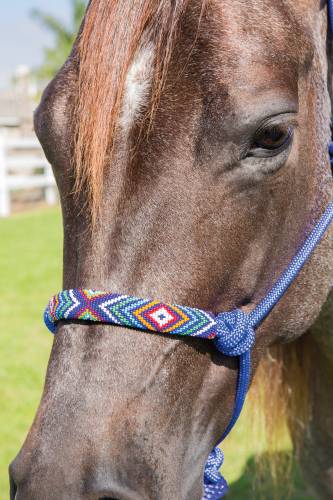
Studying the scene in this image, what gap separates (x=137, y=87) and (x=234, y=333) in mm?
641

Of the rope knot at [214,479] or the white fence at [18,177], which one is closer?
the rope knot at [214,479]

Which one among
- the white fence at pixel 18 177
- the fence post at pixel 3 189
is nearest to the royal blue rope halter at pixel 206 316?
the white fence at pixel 18 177

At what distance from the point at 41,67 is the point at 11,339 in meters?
17.9

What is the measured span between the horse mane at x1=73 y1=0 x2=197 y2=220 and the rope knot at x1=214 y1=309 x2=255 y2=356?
1.33 feet

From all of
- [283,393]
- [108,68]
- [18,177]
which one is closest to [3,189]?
[18,177]

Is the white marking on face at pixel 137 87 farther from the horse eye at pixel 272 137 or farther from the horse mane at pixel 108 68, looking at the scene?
the horse eye at pixel 272 137

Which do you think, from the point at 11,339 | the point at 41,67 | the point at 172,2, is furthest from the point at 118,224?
the point at 41,67

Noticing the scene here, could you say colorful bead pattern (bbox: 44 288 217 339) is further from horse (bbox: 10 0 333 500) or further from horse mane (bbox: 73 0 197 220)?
horse mane (bbox: 73 0 197 220)

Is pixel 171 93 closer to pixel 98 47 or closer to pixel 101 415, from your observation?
pixel 98 47

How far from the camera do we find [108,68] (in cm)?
155

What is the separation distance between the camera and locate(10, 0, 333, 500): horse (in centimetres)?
140

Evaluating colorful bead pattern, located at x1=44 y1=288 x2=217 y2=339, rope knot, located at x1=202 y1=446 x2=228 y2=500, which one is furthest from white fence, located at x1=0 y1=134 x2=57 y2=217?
colorful bead pattern, located at x1=44 y1=288 x2=217 y2=339

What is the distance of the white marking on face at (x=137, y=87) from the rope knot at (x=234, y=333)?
0.52m

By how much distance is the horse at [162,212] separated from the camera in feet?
4.60
